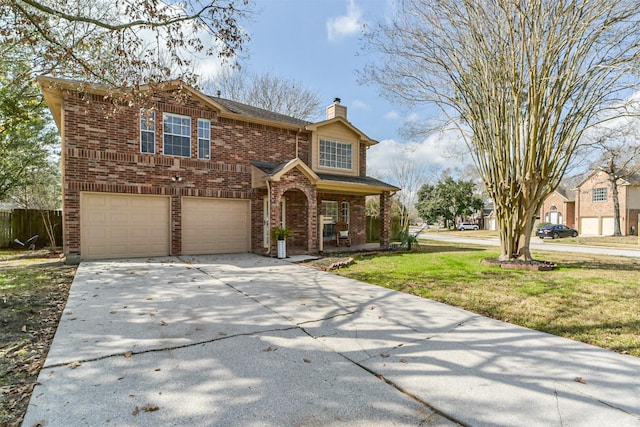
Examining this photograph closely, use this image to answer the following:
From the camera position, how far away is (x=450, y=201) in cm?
4103

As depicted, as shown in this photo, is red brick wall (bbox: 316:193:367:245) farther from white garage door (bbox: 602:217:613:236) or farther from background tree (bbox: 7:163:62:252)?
white garage door (bbox: 602:217:613:236)

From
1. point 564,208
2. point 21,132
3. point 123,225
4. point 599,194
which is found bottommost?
point 123,225

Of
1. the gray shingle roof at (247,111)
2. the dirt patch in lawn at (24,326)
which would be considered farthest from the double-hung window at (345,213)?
the dirt patch in lawn at (24,326)

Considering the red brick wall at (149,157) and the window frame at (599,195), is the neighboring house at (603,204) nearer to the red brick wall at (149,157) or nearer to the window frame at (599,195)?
the window frame at (599,195)

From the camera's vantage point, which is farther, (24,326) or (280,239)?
(280,239)

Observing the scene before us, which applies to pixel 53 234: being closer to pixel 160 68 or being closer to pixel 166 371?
pixel 160 68

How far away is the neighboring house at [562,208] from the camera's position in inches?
1437

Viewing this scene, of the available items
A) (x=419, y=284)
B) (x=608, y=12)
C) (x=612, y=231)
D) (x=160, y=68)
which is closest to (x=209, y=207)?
(x=160, y=68)

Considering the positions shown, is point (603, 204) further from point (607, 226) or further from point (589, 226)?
point (589, 226)

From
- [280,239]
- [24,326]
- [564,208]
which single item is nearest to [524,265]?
[280,239]

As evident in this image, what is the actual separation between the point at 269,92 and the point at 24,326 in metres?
22.8

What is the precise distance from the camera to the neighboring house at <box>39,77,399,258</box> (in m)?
9.52

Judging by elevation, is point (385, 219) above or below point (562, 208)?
below

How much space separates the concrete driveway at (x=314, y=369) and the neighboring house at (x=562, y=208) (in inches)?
1569
